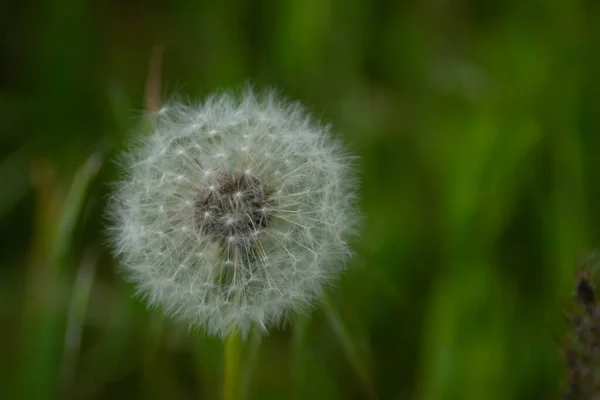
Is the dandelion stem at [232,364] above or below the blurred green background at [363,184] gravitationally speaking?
below

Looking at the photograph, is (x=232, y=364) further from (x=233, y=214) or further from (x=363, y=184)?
(x=363, y=184)

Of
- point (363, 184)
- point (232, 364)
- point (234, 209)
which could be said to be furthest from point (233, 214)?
point (363, 184)

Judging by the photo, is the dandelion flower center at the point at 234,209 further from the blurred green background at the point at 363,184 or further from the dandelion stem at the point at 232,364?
the blurred green background at the point at 363,184

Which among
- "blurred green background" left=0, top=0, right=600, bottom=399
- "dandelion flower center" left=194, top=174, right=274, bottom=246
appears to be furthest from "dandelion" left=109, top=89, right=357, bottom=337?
"blurred green background" left=0, top=0, right=600, bottom=399

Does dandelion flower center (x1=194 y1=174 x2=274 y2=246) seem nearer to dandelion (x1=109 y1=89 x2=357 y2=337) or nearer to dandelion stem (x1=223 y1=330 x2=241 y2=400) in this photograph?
dandelion (x1=109 y1=89 x2=357 y2=337)

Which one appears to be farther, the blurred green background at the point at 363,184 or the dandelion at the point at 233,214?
the blurred green background at the point at 363,184

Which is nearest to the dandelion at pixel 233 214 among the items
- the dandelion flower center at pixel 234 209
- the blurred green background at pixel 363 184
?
the dandelion flower center at pixel 234 209

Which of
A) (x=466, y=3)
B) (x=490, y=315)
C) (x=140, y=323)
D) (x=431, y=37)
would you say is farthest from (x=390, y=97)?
(x=140, y=323)
